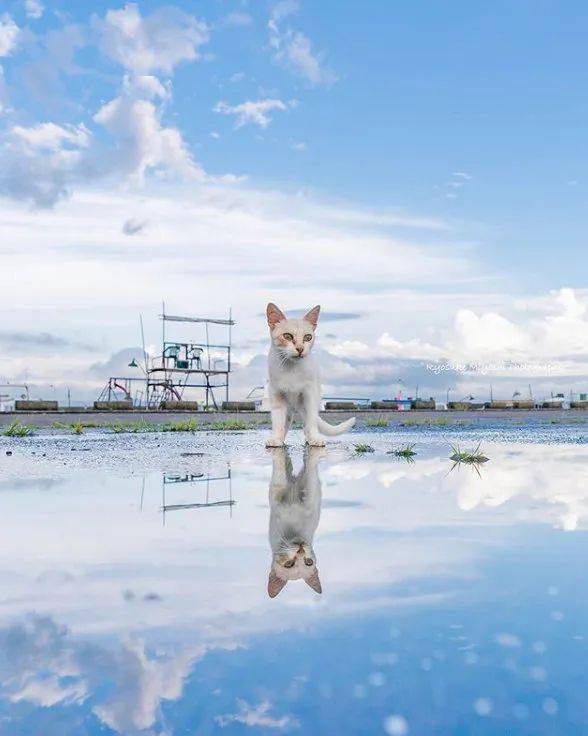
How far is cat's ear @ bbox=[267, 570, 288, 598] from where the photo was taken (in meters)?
1.90

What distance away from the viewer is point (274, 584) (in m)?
2.00

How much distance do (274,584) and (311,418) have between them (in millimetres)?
6220

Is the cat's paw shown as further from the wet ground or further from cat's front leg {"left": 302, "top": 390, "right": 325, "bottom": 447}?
the wet ground

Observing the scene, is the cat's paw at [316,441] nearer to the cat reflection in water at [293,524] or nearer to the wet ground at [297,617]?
the cat reflection in water at [293,524]

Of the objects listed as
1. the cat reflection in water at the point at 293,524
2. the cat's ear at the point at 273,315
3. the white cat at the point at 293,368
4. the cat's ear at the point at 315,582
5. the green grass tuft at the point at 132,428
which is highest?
the cat's ear at the point at 273,315

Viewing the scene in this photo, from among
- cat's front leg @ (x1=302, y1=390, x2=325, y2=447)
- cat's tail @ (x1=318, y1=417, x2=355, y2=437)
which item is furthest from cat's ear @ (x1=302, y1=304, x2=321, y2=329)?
cat's tail @ (x1=318, y1=417, x2=355, y2=437)

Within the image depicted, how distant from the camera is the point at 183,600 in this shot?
187 centimetres

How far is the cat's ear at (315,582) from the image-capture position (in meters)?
1.94

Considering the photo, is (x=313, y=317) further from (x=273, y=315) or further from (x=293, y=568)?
(x=293, y=568)

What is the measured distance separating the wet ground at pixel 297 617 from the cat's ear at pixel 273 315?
3.98 metres

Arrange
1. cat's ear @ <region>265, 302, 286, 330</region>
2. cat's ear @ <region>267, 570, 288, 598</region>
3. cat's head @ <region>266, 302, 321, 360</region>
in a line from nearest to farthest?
cat's ear @ <region>267, 570, 288, 598</region> → cat's head @ <region>266, 302, 321, 360</region> → cat's ear @ <region>265, 302, 286, 330</region>

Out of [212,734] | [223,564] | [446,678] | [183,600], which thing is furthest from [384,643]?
[223,564]

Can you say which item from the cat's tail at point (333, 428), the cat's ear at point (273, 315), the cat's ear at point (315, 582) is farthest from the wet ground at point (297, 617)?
the cat's tail at point (333, 428)

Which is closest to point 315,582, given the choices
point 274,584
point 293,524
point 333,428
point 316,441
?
point 274,584
